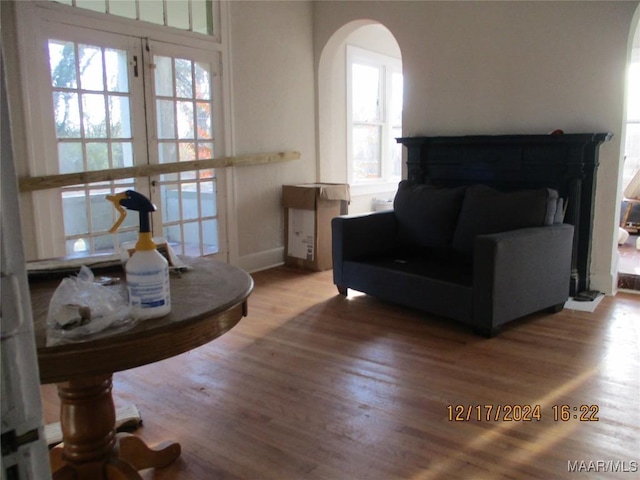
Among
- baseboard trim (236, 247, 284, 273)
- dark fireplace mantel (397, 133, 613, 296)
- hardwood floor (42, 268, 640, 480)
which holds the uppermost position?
dark fireplace mantel (397, 133, 613, 296)

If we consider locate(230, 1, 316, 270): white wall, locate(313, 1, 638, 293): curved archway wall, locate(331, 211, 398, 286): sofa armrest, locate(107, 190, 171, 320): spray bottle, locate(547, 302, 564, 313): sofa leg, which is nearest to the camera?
locate(107, 190, 171, 320): spray bottle

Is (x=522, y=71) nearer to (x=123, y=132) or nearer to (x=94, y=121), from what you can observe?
(x=123, y=132)

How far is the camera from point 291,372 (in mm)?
2641

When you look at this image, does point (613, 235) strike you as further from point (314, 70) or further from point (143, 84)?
point (143, 84)

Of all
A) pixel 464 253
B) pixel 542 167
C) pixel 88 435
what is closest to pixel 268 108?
pixel 464 253

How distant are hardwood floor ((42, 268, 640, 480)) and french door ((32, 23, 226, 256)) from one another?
1.21m

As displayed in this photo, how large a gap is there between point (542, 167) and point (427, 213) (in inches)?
35.8

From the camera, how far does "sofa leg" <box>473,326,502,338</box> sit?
3018 millimetres

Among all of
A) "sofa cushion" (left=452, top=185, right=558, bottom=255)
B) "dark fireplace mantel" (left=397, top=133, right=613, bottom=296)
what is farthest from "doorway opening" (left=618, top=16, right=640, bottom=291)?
"sofa cushion" (left=452, top=185, right=558, bottom=255)

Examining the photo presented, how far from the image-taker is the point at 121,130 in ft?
12.2

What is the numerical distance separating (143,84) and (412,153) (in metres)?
2.25

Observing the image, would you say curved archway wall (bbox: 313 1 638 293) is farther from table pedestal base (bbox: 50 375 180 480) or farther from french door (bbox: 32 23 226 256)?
table pedestal base (bbox: 50 375 180 480)

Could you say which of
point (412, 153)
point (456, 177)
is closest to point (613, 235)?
point (456, 177)

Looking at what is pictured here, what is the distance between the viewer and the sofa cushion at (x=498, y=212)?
10.8 feet
